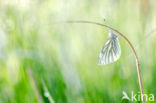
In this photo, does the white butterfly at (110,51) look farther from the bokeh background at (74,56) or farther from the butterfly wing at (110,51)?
the bokeh background at (74,56)

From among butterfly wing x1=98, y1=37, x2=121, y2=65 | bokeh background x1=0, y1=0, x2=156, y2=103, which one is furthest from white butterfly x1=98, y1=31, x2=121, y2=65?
bokeh background x1=0, y1=0, x2=156, y2=103

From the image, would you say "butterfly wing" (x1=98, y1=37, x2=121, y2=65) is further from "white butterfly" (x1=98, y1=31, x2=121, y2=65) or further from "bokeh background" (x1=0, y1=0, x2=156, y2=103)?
"bokeh background" (x1=0, y1=0, x2=156, y2=103)

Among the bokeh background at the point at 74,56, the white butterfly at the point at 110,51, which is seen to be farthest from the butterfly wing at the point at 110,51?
the bokeh background at the point at 74,56

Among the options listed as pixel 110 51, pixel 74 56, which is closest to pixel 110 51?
pixel 110 51

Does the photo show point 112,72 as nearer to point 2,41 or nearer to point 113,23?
point 113,23

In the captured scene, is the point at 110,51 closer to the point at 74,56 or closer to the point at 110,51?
the point at 110,51

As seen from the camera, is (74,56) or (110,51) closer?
(110,51)
